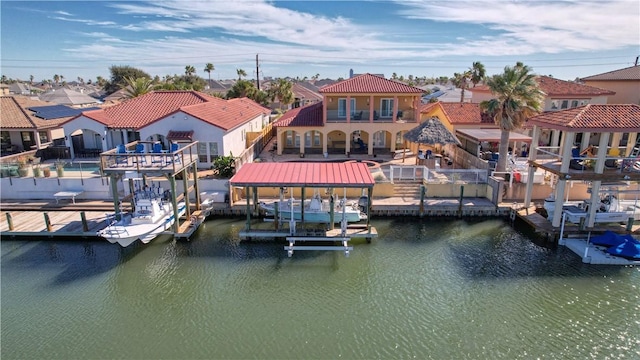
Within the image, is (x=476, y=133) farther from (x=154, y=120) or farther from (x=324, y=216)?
(x=154, y=120)

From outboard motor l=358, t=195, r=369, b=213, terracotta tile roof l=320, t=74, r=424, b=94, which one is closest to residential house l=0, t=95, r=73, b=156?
terracotta tile roof l=320, t=74, r=424, b=94

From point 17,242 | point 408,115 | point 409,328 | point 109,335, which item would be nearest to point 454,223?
point 409,328

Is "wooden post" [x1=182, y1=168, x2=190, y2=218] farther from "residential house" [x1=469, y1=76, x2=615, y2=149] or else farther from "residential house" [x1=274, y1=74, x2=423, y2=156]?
"residential house" [x1=469, y1=76, x2=615, y2=149]

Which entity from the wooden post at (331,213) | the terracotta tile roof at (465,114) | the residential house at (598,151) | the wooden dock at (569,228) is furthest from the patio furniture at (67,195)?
the terracotta tile roof at (465,114)

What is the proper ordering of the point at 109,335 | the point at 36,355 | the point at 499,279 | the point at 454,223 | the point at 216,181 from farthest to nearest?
the point at 216,181
the point at 454,223
the point at 499,279
the point at 109,335
the point at 36,355

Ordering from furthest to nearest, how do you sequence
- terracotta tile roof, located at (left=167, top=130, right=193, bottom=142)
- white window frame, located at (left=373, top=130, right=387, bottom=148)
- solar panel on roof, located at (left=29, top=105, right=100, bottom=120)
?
1. white window frame, located at (left=373, top=130, right=387, bottom=148)
2. solar panel on roof, located at (left=29, top=105, right=100, bottom=120)
3. terracotta tile roof, located at (left=167, top=130, right=193, bottom=142)

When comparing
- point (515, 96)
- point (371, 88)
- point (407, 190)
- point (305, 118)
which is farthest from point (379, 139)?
point (515, 96)
